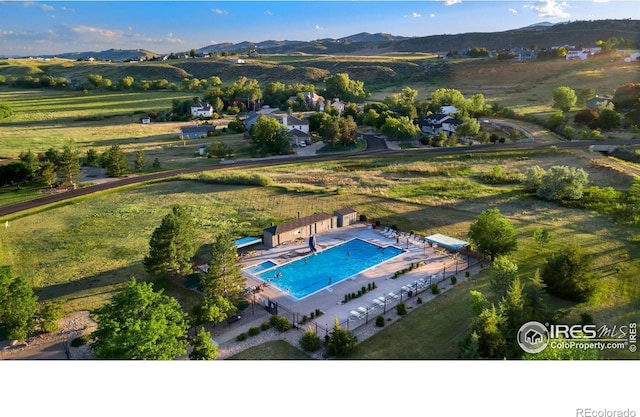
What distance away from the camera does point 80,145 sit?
252 ft

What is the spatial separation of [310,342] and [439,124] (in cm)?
6695

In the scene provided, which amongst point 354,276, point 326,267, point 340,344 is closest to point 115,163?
point 326,267

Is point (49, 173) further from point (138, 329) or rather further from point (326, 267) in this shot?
point (138, 329)

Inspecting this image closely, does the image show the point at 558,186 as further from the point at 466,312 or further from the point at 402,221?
the point at 466,312

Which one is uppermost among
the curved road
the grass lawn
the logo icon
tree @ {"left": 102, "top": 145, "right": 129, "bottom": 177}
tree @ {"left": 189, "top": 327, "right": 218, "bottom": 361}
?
tree @ {"left": 102, "top": 145, "right": 129, "bottom": 177}

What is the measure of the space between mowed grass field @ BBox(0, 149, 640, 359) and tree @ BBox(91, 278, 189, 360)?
25.4ft

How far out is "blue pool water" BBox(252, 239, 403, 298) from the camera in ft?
103

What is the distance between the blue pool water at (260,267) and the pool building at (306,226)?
3.10m

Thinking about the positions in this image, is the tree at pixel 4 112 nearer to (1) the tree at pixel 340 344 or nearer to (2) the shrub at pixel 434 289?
(1) the tree at pixel 340 344

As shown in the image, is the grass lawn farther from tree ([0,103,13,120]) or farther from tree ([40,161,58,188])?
tree ([0,103,13,120])

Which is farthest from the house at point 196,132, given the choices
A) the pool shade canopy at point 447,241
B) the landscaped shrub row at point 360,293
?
the landscaped shrub row at point 360,293

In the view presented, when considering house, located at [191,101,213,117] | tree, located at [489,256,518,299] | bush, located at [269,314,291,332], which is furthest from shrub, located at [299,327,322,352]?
house, located at [191,101,213,117]

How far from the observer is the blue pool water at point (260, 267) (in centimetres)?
3309
